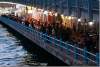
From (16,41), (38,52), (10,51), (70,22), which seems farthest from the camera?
(16,41)

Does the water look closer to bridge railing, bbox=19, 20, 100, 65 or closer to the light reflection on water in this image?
the light reflection on water

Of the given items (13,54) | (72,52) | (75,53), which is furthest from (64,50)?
(13,54)

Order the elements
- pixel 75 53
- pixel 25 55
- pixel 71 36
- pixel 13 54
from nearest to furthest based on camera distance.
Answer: pixel 75 53 → pixel 71 36 → pixel 25 55 → pixel 13 54

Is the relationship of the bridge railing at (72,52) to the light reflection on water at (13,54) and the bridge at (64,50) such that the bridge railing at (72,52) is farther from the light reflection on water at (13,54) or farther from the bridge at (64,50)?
the light reflection on water at (13,54)

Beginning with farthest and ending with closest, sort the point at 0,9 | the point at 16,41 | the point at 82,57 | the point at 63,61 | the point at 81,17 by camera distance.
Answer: the point at 0,9
the point at 16,41
the point at 81,17
the point at 63,61
the point at 82,57

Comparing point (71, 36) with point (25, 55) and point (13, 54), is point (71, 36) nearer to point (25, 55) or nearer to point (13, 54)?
point (25, 55)

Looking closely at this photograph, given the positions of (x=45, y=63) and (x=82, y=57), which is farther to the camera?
(x=45, y=63)

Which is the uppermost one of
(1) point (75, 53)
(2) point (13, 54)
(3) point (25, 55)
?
(1) point (75, 53)

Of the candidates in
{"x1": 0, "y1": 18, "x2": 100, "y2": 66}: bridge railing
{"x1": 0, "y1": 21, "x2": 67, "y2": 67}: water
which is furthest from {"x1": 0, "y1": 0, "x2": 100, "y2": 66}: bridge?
{"x1": 0, "y1": 21, "x2": 67, "y2": 67}: water

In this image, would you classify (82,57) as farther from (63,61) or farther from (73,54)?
(63,61)

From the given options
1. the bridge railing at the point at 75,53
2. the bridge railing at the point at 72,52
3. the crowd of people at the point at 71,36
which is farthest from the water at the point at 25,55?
the crowd of people at the point at 71,36

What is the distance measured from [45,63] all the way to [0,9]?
78.7 meters

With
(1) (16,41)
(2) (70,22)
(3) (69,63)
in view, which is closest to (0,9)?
(1) (16,41)

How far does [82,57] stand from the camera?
28828 mm
